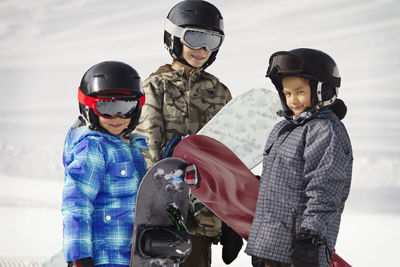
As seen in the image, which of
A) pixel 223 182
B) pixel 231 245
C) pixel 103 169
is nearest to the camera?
pixel 103 169

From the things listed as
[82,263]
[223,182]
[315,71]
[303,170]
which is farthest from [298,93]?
[82,263]

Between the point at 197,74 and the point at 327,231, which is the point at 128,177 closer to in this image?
the point at 327,231

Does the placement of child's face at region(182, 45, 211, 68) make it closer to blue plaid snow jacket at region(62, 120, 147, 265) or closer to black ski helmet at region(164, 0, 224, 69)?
black ski helmet at region(164, 0, 224, 69)

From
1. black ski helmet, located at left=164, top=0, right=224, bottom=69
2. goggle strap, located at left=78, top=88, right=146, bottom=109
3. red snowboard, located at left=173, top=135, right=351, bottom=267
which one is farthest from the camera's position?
black ski helmet, located at left=164, top=0, right=224, bottom=69

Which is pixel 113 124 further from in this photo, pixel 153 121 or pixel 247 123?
Result: pixel 247 123

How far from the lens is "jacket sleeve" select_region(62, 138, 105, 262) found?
2369 mm

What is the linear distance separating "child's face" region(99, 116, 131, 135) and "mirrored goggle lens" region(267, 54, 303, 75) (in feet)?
2.14

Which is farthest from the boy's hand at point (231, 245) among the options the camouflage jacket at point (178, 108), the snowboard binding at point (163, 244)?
the snowboard binding at point (163, 244)

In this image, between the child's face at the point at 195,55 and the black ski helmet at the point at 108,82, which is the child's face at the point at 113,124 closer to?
the black ski helmet at the point at 108,82

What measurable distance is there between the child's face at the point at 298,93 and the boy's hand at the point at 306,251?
0.53 meters

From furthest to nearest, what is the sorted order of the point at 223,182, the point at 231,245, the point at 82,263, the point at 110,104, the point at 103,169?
1. the point at 231,245
2. the point at 223,182
3. the point at 110,104
4. the point at 103,169
5. the point at 82,263

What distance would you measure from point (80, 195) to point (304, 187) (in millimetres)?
859

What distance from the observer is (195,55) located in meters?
3.34

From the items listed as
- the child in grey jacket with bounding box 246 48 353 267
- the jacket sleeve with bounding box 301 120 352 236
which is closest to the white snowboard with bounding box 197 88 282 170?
the child in grey jacket with bounding box 246 48 353 267
